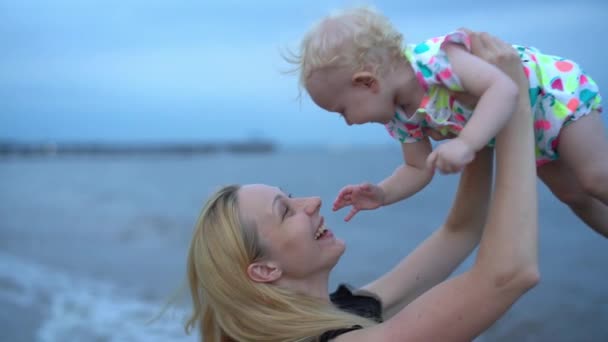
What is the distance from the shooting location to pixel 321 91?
9.37 feet

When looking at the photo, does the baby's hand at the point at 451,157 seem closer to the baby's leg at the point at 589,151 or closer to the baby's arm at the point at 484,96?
the baby's arm at the point at 484,96

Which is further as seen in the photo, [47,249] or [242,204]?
[47,249]

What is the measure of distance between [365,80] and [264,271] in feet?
Result: 3.04

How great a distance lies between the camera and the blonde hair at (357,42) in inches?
106

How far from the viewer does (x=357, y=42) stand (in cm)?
270

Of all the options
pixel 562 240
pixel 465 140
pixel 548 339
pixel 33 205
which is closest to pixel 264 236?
pixel 465 140

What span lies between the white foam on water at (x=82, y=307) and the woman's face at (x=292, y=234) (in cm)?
406

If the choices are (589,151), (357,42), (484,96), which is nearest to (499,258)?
(484,96)

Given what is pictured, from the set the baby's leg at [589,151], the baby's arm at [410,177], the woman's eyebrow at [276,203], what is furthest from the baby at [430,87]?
the woman's eyebrow at [276,203]

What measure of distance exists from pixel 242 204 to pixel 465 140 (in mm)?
1190

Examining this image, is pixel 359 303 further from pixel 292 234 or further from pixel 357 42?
pixel 357 42

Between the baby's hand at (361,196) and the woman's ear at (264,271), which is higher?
the baby's hand at (361,196)

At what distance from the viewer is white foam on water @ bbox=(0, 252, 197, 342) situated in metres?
8.16

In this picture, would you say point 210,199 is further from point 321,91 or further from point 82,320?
point 82,320
